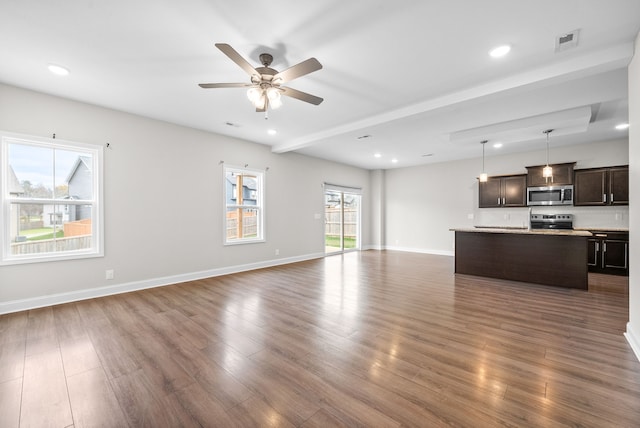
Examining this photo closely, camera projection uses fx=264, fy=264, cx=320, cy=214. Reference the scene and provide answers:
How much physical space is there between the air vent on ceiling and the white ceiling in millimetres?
42

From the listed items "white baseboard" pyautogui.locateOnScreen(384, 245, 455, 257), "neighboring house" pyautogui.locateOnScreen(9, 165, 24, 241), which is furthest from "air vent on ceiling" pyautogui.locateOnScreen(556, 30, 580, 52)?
"neighboring house" pyautogui.locateOnScreen(9, 165, 24, 241)

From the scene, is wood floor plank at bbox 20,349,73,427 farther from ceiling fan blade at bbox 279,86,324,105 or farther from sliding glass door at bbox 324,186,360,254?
sliding glass door at bbox 324,186,360,254

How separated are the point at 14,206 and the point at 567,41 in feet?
21.2

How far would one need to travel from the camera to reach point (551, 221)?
20.4 feet

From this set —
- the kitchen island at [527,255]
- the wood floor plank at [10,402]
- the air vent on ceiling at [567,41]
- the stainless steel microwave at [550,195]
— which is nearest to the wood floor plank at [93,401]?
the wood floor plank at [10,402]

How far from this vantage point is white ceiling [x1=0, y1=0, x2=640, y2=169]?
2109mm

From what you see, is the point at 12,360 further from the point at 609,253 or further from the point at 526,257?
the point at 609,253

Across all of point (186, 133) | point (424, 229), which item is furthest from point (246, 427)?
point (424, 229)

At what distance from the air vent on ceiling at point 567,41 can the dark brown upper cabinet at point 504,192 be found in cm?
485

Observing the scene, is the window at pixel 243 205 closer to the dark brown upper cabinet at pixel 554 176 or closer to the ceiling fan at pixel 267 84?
the ceiling fan at pixel 267 84

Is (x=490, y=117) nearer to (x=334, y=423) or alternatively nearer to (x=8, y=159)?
(x=334, y=423)

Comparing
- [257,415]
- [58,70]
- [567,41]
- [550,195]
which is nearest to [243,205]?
[58,70]

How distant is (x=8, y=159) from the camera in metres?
3.33

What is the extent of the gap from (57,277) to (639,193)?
6532mm
